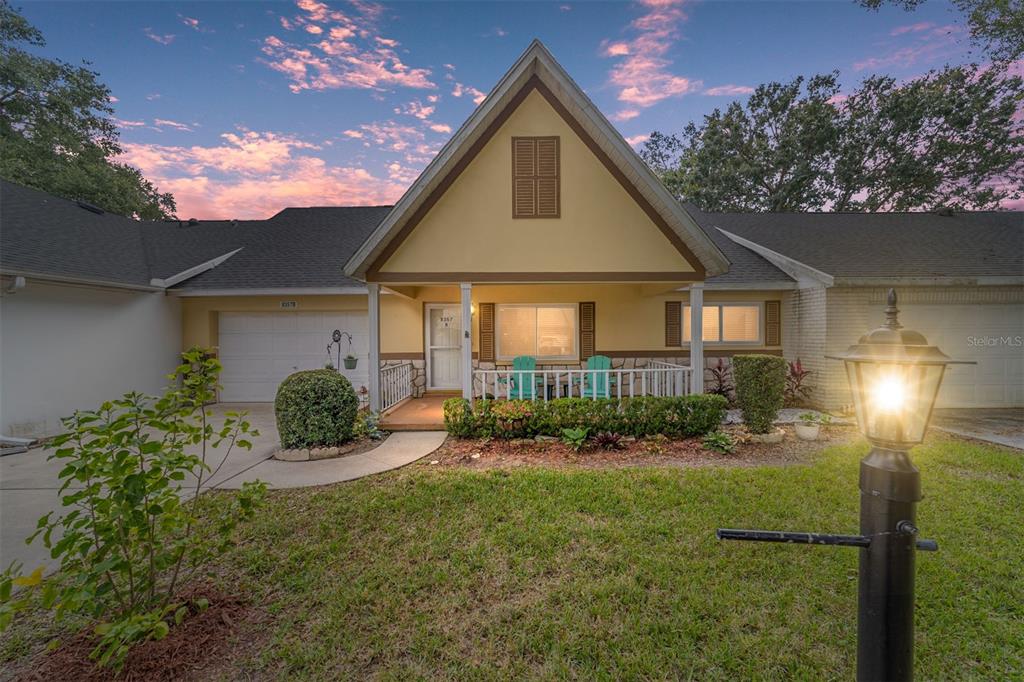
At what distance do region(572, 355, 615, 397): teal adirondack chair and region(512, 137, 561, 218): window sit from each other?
10.4ft

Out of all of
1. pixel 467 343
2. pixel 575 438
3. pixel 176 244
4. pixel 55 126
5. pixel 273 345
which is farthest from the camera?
pixel 55 126

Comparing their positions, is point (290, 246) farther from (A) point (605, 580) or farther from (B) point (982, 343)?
(B) point (982, 343)

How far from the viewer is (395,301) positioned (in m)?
10.4

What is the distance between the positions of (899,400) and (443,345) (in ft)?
31.6

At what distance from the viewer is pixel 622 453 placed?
6.33m

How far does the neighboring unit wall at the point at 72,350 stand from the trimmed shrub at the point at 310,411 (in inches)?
209

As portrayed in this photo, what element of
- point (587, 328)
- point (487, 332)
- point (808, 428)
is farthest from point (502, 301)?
point (808, 428)

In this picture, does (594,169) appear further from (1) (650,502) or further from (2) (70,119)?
(2) (70,119)

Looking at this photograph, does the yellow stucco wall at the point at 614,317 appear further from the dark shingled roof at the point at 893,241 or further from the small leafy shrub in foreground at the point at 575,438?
Result: the small leafy shrub in foreground at the point at 575,438

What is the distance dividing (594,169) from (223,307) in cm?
1003

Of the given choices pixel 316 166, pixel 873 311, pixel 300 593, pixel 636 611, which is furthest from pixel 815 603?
pixel 316 166

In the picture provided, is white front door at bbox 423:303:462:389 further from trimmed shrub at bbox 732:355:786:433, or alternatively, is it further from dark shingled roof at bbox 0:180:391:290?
trimmed shrub at bbox 732:355:786:433

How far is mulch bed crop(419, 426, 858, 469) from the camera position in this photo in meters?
5.92

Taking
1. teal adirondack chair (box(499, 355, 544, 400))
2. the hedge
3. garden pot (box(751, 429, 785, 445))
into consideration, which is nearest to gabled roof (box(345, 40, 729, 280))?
the hedge
